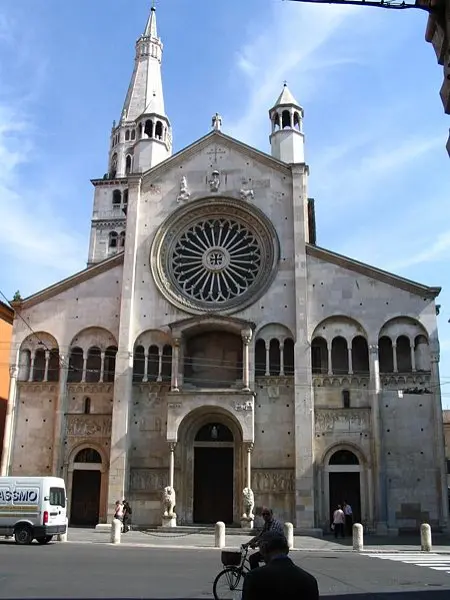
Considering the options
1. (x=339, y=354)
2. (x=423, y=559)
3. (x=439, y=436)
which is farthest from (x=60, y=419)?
(x=423, y=559)

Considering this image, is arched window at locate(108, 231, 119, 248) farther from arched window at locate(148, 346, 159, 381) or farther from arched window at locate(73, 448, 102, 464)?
arched window at locate(73, 448, 102, 464)

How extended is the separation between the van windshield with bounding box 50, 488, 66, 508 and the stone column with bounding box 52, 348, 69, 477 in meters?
8.43

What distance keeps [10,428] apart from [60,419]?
2475mm

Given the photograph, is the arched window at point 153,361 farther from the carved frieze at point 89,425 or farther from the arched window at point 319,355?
the arched window at point 319,355

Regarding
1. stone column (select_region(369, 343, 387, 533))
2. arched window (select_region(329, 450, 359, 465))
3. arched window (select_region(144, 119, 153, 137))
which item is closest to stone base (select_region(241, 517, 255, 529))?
arched window (select_region(329, 450, 359, 465))

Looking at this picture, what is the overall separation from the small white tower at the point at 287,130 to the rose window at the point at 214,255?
4.44 metres

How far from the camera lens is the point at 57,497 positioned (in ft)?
74.4

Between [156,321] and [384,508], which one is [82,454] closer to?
[156,321]

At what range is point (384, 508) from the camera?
1139 inches

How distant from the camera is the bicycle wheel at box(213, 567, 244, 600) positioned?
429 inches

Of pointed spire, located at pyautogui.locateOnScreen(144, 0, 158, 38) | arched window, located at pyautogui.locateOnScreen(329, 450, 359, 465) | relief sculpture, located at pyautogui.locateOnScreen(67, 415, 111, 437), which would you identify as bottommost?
arched window, located at pyautogui.locateOnScreen(329, 450, 359, 465)

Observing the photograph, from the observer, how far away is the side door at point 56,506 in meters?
22.0

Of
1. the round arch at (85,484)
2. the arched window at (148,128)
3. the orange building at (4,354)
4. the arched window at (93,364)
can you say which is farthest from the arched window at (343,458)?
the arched window at (148,128)

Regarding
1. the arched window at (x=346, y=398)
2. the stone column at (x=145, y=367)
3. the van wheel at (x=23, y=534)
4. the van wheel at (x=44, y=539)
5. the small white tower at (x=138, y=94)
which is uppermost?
the small white tower at (x=138, y=94)
